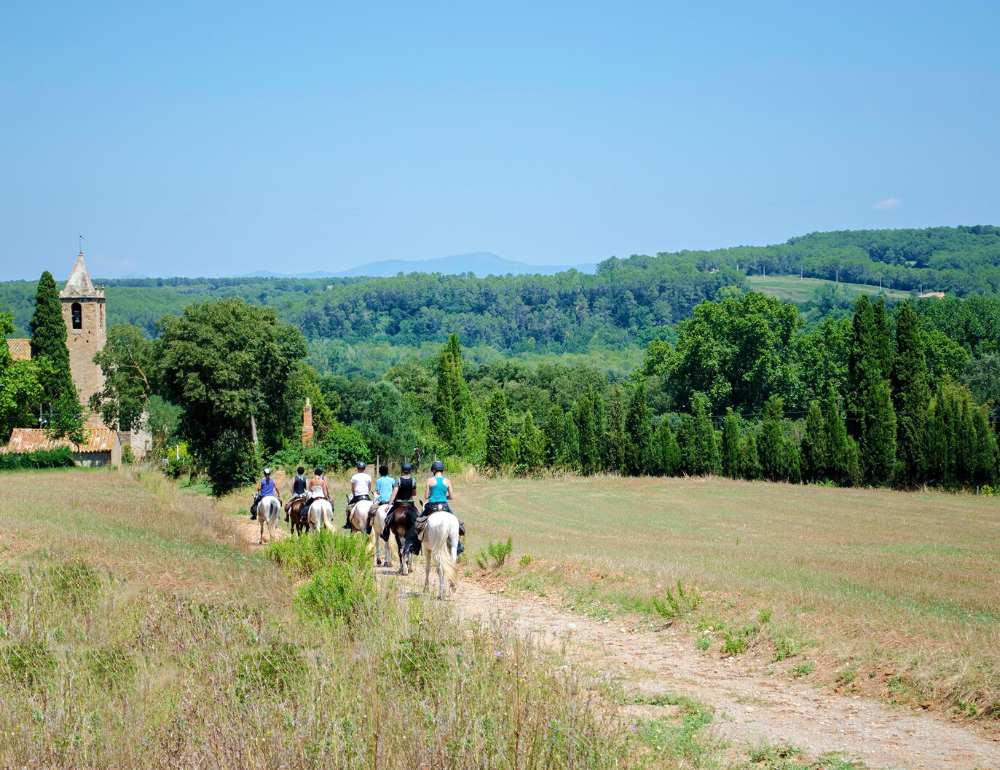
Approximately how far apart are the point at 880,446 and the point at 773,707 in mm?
52616

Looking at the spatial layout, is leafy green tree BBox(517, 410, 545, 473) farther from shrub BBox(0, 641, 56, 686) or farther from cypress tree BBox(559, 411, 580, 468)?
shrub BBox(0, 641, 56, 686)

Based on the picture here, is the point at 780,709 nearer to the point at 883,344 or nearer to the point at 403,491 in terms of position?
the point at 403,491

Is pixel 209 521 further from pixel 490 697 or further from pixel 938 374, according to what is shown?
pixel 938 374

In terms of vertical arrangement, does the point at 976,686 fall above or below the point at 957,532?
above

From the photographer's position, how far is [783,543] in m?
29.8

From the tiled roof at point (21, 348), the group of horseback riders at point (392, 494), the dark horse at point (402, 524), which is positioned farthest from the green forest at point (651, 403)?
the dark horse at point (402, 524)

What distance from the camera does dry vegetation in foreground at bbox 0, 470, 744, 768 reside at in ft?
21.7

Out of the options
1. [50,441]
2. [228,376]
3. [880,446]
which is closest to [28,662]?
[228,376]

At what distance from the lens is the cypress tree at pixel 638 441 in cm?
6788

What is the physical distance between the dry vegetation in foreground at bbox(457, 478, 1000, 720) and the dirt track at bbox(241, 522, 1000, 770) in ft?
1.36

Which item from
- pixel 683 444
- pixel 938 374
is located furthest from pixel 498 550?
pixel 938 374

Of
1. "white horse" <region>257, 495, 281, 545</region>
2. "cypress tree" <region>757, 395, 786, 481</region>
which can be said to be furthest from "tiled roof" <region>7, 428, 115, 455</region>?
"white horse" <region>257, 495, 281, 545</region>

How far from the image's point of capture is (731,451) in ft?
212

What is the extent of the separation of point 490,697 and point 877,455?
56.3m
